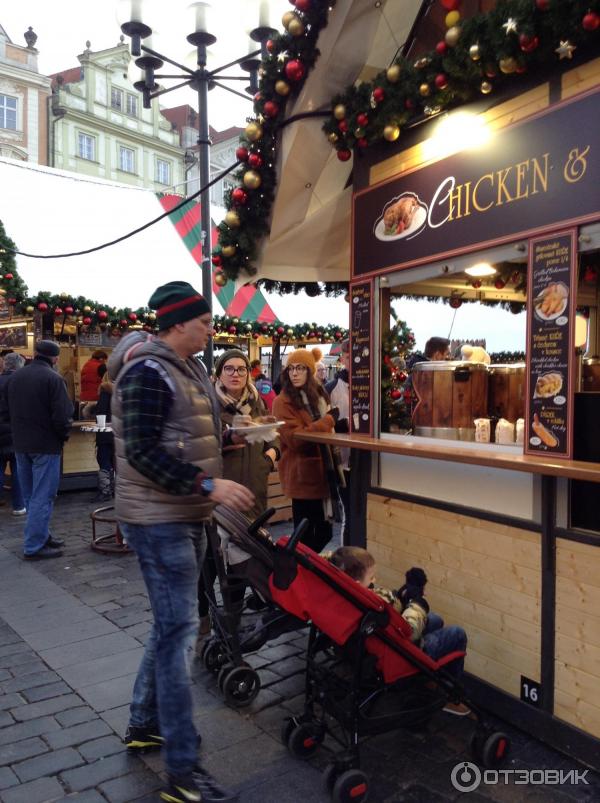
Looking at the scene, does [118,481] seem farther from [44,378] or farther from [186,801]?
[44,378]

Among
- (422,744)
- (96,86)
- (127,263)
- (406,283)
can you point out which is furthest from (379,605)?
(96,86)

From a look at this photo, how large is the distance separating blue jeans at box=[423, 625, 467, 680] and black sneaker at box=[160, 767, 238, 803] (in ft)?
3.62

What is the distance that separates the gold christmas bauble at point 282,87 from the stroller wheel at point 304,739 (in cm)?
381

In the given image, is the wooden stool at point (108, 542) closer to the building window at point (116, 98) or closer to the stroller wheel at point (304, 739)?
the stroller wheel at point (304, 739)

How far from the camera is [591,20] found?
264 cm

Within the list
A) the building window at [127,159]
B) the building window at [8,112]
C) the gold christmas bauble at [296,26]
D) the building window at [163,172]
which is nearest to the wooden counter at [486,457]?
the gold christmas bauble at [296,26]

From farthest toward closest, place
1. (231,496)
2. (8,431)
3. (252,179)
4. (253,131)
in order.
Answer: (8,431) < (252,179) < (253,131) < (231,496)

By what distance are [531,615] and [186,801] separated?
179cm

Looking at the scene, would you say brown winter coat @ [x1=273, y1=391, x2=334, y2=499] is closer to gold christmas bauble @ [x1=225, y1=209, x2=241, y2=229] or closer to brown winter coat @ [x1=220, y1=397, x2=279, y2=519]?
brown winter coat @ [x1=220, y1=397, x2=279, y2=519]

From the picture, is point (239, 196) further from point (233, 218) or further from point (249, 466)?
point (249, 466)

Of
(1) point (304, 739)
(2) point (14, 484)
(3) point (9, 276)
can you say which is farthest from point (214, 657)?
(3) point (9, 276)

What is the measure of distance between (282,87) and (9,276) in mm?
5990

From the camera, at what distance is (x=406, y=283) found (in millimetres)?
4195

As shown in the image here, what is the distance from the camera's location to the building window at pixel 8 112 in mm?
34844
